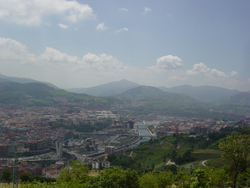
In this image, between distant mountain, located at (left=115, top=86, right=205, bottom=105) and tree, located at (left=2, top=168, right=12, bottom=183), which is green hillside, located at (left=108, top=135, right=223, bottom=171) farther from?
distant mountain, located at (left=115, top=86, right=205, bottom=105)

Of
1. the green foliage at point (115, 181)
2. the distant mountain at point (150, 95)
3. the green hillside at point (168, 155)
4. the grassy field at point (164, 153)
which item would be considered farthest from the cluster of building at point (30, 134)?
the distant mountain at point (150, 95)

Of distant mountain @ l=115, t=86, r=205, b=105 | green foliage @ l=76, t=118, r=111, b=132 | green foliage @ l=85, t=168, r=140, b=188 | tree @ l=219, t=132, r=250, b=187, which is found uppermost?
distant mountain @ l=115, t=86, r=205, b=105

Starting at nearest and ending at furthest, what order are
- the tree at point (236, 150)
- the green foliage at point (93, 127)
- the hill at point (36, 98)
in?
1. the tree at point (236, 150)
2. the green foliage at point (93, 127)
3. the hill at point (36, 98)

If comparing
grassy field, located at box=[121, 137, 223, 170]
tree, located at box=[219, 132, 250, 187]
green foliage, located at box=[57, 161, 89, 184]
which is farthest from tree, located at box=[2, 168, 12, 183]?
tree, located at box=[219, 132, 250, 187]

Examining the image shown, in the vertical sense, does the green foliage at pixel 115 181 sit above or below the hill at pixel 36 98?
below

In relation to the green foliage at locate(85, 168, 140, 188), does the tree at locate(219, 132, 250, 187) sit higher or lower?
higher

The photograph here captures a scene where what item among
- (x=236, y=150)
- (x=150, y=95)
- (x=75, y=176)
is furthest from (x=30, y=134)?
(x=150, y=95)

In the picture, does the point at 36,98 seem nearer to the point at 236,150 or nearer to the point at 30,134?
the point at 30,134

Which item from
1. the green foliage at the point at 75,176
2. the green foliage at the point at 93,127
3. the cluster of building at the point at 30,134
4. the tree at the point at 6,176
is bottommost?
the green foliage at the point at 93,127

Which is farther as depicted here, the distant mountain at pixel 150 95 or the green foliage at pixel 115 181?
the distant mountain at pixel 150 95

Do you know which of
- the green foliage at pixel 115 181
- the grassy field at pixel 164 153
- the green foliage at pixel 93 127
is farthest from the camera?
the green foliage at pixel 93 127

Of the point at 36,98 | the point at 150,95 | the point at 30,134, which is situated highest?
the point at 150,95

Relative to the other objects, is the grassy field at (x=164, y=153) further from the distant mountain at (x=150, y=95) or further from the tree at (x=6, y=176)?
the distant mountain at (x=150, y=95)
